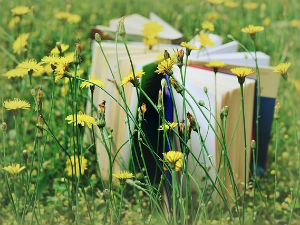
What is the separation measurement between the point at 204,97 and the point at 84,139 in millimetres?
546

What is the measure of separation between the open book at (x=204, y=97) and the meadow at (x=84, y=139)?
0.05m

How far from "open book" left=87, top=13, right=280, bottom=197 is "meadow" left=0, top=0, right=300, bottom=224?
1.9 inches

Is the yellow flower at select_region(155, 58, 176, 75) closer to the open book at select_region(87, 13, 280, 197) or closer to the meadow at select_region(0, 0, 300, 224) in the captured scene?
the meadow at select_region(0, 0, 300, 224)

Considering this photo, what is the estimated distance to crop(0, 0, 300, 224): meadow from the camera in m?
1.17

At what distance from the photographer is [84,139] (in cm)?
173

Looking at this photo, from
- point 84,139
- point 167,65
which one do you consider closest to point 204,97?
point 167,65

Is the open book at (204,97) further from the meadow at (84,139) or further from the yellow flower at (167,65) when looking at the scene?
the yellow flower at (167,65)

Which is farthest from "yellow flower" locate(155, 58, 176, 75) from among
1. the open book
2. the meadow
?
the open book

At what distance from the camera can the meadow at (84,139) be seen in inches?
46.2

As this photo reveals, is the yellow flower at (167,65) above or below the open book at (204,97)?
above

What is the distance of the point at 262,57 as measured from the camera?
1.77 metres

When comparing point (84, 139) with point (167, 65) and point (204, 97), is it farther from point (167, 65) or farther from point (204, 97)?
point (167, 65)

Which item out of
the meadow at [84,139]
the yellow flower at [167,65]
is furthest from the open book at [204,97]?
the yellow flower at [167,65]

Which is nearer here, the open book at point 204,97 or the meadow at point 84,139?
the meadow at point 84,139
